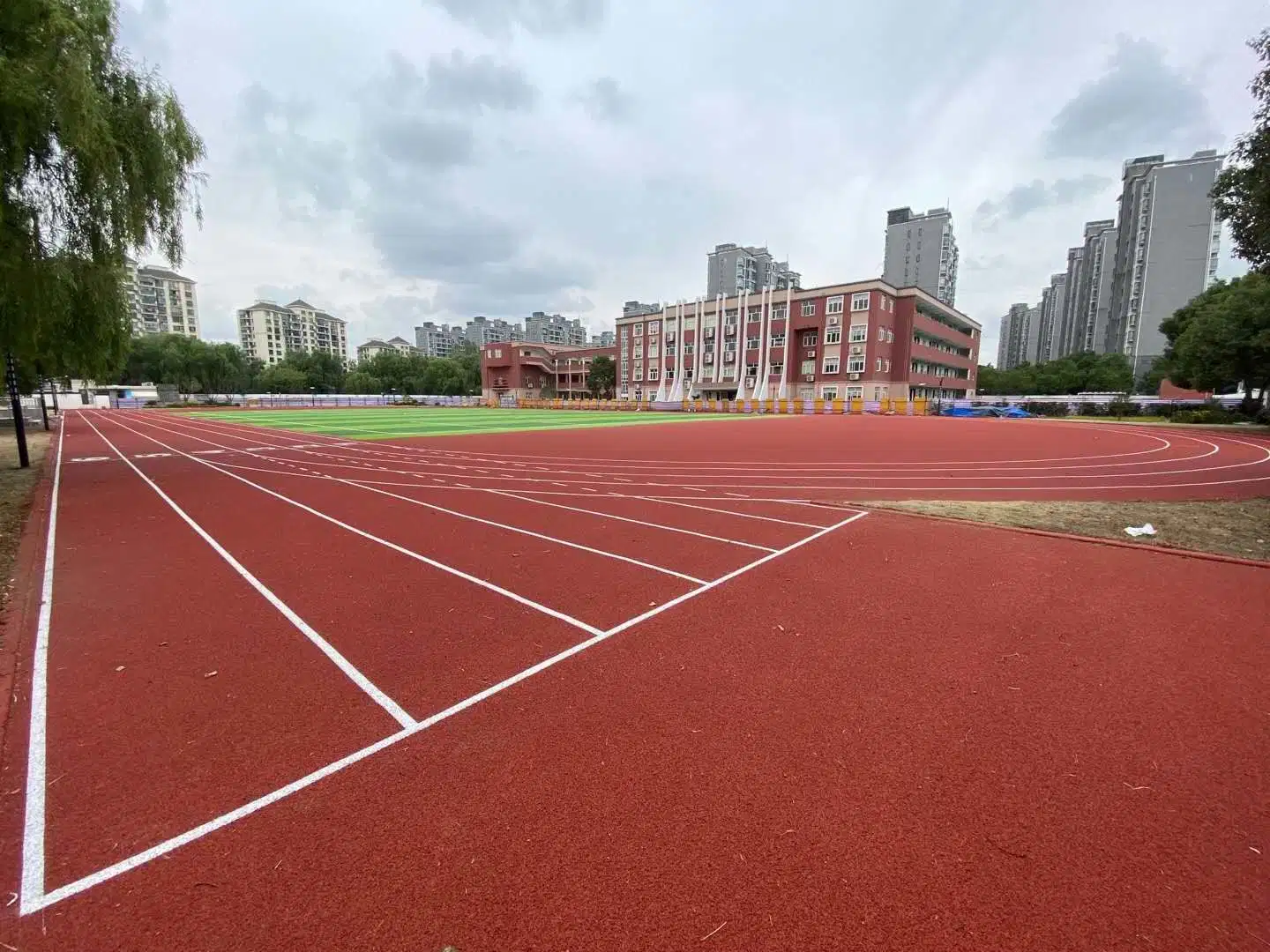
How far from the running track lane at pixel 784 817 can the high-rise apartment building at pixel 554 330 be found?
18810 centimetres

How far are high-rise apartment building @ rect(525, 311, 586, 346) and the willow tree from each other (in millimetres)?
178025

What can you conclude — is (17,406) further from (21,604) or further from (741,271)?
(741,271)

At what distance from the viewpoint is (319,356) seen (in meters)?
101

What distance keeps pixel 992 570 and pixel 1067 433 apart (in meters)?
27.1

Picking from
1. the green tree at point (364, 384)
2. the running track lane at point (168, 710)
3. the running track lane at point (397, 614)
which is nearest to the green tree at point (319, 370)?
the green tree at point (364, 384)

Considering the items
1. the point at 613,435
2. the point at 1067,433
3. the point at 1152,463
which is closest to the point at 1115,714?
the point at 1152,463

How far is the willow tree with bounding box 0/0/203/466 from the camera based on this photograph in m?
9.05

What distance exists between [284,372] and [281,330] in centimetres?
7205

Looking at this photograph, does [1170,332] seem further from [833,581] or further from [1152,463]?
[833,581]

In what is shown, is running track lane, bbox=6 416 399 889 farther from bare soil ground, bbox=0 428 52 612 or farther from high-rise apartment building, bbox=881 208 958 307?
high-rise apartment building, bbox=881 208 958 307

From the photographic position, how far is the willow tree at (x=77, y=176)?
905 cm

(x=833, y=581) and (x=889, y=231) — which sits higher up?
(x=889, y=231)

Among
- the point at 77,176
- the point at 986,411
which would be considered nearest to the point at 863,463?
the point at 77,176

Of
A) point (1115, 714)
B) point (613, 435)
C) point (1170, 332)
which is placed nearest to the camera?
point (1115, 714)
